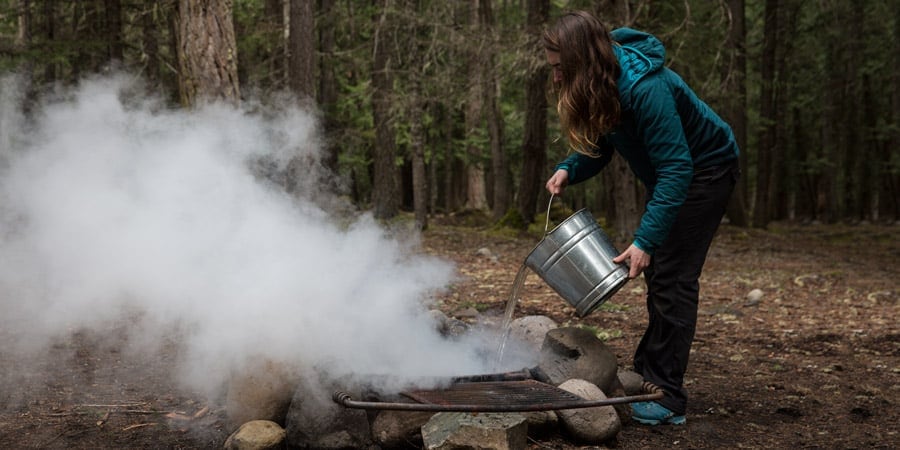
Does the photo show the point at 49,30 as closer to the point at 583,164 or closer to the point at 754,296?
the point at 754,296

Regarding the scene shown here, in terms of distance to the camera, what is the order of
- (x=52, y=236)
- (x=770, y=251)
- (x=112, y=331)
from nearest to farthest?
(x=52, y=236), (x=112, y=331), (x=770, y=251)

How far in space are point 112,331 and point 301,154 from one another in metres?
3.10

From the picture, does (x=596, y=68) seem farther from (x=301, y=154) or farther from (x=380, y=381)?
(x=301, y=154)

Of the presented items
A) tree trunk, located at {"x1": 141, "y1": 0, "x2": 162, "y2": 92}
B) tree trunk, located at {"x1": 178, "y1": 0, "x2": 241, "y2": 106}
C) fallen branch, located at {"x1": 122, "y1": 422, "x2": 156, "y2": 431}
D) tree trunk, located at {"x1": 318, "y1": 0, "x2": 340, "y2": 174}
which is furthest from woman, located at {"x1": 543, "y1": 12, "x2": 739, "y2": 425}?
tree trunk, located at {"x1": 318, "y1": 0, "x2": 340, "y2": 174}

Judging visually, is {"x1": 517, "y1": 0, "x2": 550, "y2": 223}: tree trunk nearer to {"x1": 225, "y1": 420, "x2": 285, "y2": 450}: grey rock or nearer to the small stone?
the small stone

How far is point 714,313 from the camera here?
6480mm

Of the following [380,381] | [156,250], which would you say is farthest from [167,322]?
[380,381]

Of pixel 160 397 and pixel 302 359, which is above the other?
pixel 302 359

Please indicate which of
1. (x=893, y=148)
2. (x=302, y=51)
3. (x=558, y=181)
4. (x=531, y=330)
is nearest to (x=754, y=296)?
(x=531, y=330)

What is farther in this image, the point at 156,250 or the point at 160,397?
the point at 156,250

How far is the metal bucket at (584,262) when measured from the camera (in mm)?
3301

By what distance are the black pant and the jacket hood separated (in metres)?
0.57

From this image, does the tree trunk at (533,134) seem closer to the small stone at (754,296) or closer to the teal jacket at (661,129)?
the small stone at (754,296)

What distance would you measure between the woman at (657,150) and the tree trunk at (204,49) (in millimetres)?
3743
